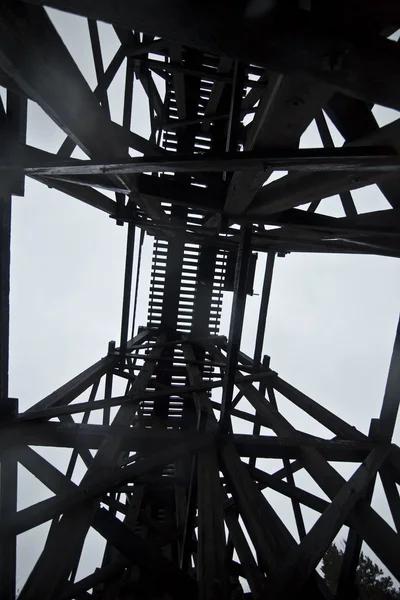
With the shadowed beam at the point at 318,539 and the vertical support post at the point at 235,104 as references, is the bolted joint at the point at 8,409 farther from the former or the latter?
the vertical support post at the point at 235,104

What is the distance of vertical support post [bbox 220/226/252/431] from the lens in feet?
12.1

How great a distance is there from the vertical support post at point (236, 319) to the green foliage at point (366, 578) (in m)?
15.5

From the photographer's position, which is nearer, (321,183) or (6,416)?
(321,183)

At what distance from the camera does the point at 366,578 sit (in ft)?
55.0

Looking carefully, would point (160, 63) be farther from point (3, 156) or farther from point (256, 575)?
point (256, 575)

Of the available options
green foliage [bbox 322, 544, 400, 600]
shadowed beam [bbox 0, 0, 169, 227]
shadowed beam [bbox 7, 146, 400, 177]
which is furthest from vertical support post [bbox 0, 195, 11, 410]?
green foliage [bbox 322, 544, 400, 600]

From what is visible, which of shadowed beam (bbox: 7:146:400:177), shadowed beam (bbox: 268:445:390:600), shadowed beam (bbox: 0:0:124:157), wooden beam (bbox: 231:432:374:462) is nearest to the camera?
shadowed beam (bbox: 0:0:124:157)

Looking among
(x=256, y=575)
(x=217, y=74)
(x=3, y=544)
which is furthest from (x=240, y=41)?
(x=217, y=74)

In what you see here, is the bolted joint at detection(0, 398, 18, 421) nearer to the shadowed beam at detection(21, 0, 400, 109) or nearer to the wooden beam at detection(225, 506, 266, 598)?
the wooden beam at detection(225, 506, 266, 598)

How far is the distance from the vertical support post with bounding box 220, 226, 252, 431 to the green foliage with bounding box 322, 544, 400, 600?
15487 millimetres

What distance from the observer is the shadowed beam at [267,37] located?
3.81ft

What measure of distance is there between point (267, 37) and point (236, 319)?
108 inches

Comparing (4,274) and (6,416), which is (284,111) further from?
(6,416)

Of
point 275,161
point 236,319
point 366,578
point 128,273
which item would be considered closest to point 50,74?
point 275,161
